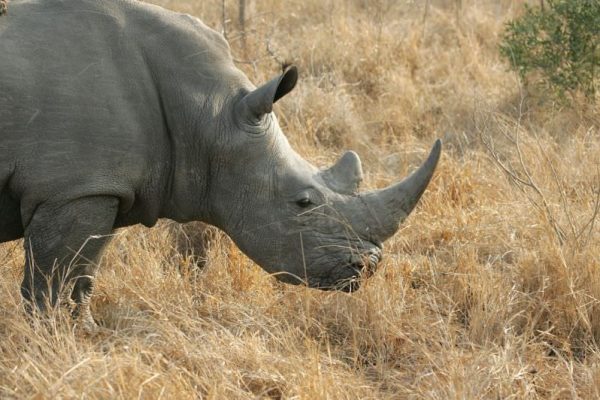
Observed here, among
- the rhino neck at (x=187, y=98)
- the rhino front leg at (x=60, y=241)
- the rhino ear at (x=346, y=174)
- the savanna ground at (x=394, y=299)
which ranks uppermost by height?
the rhino neck at (x=187, y=98)

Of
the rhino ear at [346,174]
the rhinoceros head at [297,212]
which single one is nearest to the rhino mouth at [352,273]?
the rhinoceros head at [297,212]

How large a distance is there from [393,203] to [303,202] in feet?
1.42

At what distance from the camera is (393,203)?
5406 millimetres

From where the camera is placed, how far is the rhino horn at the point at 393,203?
5383mm

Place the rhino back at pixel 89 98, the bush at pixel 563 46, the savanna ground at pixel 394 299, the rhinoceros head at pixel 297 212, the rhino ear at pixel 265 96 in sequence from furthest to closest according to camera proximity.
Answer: the bush at pixel 563 46, the rhinoceros head at pixel 297 212, the rhino ear at pixel 265 96, the rhino back at pixel 89 98, the savanna ground at pixel 394 299

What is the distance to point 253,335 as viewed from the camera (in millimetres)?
4922

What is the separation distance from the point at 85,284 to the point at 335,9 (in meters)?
6.75

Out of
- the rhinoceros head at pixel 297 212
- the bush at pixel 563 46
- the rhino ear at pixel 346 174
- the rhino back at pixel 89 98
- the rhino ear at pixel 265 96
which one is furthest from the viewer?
the bush at pixel 563 46

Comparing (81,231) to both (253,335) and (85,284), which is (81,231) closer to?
(85,284)

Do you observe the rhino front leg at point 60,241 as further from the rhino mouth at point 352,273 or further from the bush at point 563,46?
the bush at point 563,46

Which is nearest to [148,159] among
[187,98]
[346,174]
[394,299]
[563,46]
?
[187,98]

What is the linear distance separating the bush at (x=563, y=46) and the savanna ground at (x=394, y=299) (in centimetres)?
19

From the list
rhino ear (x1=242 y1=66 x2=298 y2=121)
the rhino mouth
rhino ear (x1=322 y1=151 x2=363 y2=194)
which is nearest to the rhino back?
rhino ear (x1=242 y1=66 x2=298 y2=121)

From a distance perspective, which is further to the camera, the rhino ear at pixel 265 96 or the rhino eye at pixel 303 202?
the rhino eye at pixel 303 202
